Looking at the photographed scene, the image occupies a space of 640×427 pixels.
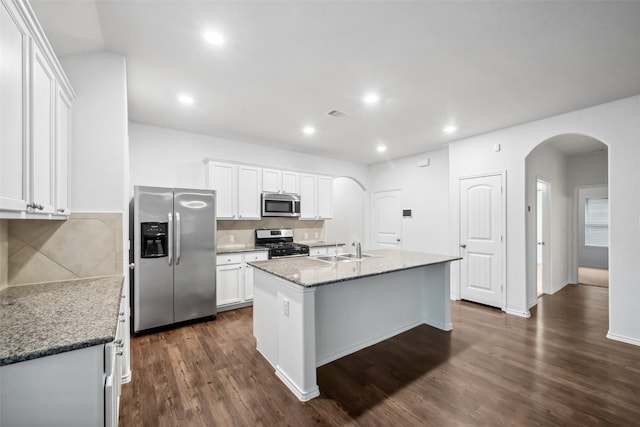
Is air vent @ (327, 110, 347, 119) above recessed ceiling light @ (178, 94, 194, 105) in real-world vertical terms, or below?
below

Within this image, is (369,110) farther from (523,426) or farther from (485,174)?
(523,426)

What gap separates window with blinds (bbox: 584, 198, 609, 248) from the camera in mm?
6750

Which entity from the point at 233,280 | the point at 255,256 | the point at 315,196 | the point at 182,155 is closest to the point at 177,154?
the point at 182,155

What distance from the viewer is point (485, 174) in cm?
419

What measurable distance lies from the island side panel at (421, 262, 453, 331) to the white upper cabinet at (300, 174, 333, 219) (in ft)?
8.10

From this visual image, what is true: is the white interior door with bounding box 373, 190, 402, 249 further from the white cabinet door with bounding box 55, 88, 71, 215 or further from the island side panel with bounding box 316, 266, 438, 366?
the white cabinet door with bounding box 55, 88, 71, 215

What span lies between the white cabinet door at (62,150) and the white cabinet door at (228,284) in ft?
7.18

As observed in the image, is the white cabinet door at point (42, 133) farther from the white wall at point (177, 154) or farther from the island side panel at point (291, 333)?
the white wall at point (177, 154)

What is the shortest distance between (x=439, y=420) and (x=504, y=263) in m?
2.91

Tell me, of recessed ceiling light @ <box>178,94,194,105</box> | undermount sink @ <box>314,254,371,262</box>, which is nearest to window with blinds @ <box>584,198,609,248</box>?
undermount sink @ <box>314,254,371,262</box>

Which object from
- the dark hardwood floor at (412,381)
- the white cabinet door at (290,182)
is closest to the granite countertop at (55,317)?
the dark hardwood floor at (412,381)

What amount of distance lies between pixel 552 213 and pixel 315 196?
4369mm

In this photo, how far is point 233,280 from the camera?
13.3ft

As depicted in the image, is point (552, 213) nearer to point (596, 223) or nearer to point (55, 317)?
point (596, 223)
